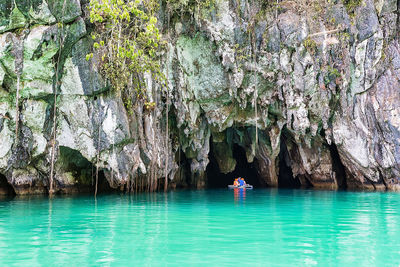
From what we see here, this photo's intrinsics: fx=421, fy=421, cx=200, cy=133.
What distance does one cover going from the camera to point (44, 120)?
1515cm

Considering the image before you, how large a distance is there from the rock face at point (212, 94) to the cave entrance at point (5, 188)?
5 centimetres

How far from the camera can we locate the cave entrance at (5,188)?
17031 millimetres

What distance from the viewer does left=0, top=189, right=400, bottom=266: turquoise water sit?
5.84m

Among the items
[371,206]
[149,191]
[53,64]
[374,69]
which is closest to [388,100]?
[374,69]

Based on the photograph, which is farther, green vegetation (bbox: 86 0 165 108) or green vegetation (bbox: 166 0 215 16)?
green vegetation (bbox: 166 0 215 16)

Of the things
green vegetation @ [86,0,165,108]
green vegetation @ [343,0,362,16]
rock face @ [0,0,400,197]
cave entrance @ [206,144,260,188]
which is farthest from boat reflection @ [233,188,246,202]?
green vegetation @ [343,0,362,16]

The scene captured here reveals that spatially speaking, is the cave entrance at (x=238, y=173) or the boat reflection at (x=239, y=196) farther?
the cave entrance at (x=238, y=173)

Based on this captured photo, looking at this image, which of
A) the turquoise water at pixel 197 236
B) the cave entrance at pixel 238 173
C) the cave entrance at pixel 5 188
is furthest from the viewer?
the cave entrance at pixel 238 173

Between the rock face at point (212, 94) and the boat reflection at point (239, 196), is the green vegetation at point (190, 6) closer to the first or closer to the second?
the rock face at point (212, 94)

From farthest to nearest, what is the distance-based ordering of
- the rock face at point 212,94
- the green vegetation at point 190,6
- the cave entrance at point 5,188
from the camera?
the green vegetation at point 190,6, the cave entrance at point 5,188, the rock face at point 212,94

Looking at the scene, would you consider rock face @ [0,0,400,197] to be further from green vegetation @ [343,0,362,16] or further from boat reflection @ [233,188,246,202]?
boat reflection @ [233,188,246,202]

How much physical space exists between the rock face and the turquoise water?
14.5 feet

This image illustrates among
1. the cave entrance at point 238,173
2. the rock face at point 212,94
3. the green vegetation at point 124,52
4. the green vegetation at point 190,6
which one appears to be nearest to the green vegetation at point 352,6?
the rock face at point 212,94

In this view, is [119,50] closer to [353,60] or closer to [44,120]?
[44,120]
